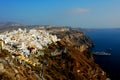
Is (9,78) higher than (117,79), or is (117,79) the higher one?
(9,78)

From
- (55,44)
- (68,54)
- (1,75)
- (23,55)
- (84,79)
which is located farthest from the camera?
(55,44)

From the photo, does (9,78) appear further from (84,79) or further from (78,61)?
→ (78,61)

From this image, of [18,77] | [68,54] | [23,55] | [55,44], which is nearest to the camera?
A: [18,77]

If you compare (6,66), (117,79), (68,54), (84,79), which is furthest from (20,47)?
(117,79)

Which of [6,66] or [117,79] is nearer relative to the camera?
[6,66]

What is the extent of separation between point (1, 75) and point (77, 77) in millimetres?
28033

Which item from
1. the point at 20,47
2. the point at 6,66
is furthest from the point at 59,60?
the point at 6,66

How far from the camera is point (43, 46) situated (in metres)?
80.5

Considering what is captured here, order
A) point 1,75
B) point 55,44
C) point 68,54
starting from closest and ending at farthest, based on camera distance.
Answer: point 1,75, point 68,54, point 55,44

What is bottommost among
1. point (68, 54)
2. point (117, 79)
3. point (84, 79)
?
point (117, 79)

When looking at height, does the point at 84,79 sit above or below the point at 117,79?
above

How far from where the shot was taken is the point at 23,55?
64.3 m

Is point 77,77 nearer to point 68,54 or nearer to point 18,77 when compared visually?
point 68,54

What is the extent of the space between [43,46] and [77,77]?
1870 centimetres
